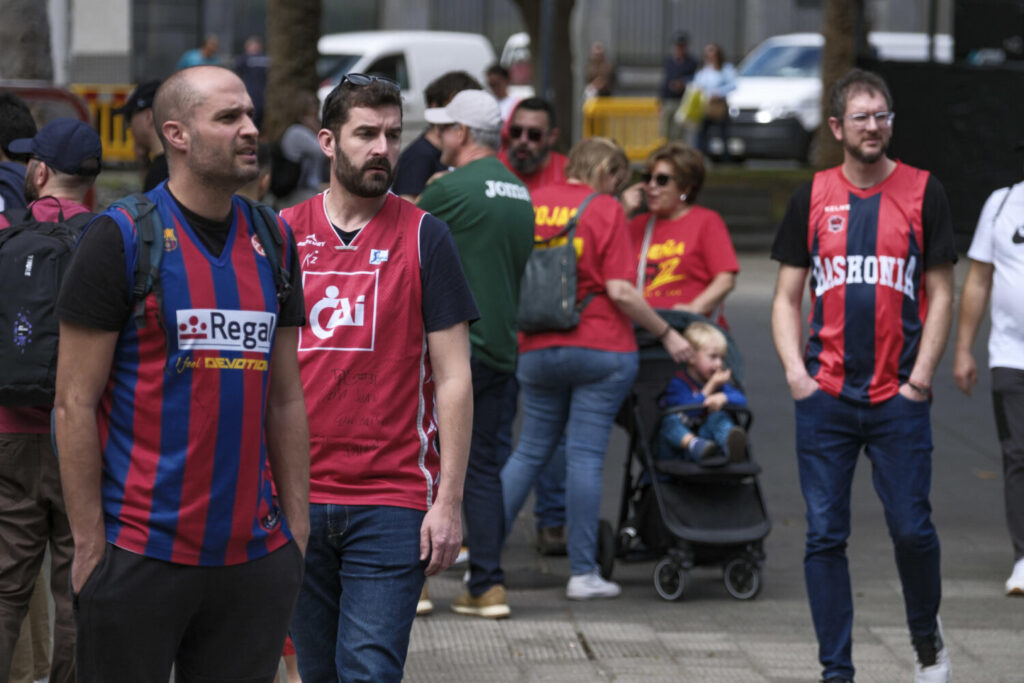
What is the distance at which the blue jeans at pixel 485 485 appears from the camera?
6.19 meters

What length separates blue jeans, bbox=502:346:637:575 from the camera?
21.8 ft

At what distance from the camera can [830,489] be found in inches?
211

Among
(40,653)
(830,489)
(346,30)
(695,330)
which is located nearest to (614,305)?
(695,330)

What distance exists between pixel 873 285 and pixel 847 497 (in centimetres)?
71

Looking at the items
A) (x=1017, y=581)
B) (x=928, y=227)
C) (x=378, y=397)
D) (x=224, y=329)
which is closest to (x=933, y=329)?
(x=928, y=227)

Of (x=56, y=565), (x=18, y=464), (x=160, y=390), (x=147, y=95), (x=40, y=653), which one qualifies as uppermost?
(x=147, y=95)

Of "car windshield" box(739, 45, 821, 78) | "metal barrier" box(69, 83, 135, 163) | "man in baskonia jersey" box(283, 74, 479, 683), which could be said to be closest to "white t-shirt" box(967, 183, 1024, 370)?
"man in baskonia jersey" box(283, 74, 479, 683)

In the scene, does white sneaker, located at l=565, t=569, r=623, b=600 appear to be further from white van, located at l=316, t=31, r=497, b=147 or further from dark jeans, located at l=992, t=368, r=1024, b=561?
white van, located at l=316, t=31, r=497, b=147

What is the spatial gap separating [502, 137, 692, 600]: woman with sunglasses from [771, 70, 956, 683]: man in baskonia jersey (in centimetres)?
131

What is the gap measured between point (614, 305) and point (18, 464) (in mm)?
2788

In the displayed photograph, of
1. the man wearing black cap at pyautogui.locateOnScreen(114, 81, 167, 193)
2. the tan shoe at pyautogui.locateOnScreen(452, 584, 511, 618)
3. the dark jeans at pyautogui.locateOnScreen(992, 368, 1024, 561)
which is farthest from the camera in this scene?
the dark jeans at pyautogui.locateOnScreen(992, 368, 1024, 561)

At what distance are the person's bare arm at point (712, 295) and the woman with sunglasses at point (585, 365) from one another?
1.76ft

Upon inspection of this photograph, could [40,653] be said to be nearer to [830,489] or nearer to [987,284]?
[830,489]

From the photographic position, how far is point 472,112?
6.05 m
